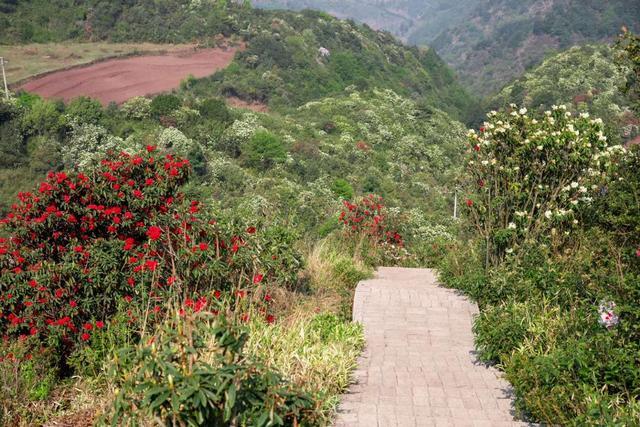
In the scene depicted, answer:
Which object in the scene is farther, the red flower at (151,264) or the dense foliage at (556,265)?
the red flower at (151,264)

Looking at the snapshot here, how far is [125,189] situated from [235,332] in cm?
275

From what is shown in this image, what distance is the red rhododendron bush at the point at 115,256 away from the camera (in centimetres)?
499

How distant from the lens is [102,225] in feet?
18.4

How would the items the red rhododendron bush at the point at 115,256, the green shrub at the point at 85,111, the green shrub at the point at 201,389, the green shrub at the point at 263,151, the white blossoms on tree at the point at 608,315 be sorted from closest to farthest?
1. the green shrub at the point at 201,389
2. the white blossoms on tree at the point at 608,315
3. the red rhododendron bush at the point at 115,256
4. the green shrub at the point at 263,151
5. the green shrub at the point at 85,111

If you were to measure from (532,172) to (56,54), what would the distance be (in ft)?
136

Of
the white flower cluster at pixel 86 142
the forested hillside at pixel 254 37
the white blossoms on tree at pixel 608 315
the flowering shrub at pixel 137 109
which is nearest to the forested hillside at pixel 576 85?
the forested hillside at pixel 254 37

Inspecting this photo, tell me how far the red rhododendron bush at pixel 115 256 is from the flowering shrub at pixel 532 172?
2.46 m

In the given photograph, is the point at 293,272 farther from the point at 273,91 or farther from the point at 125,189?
the point at 273,91

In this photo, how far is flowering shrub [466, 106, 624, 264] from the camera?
6.52 m

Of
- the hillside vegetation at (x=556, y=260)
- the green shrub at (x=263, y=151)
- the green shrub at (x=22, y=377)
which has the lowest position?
the green shrub at (x=263, y=151)

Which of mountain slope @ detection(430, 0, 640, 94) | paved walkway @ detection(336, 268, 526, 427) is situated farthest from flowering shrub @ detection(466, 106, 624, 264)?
mountain slope @ detection(430, 0, 640, 94)

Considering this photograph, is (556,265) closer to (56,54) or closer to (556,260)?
(556,260)

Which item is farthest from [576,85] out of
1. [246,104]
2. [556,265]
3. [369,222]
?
[556,265]

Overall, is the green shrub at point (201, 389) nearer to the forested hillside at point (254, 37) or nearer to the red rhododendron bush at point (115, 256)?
the red rhododendron bush at point (115, 256)
